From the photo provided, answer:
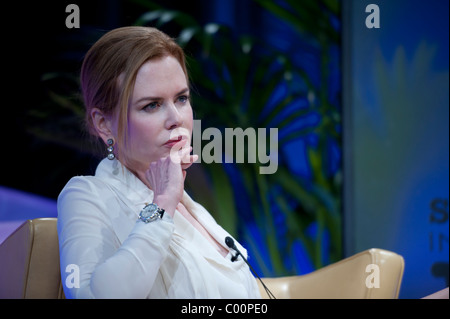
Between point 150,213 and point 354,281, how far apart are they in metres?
0.90

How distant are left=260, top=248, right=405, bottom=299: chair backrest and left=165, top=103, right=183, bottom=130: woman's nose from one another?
720 mm

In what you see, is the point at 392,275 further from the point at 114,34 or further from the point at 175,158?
the point at 114,34

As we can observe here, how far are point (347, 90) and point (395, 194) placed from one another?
684 mm

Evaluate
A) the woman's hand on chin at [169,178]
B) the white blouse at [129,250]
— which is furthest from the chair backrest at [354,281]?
the woman's hand on chin at [169,178]

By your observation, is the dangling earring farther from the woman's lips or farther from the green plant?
the green plant

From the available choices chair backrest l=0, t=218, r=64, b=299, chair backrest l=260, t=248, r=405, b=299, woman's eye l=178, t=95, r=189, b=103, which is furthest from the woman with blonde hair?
chair backrest l=260, t=248, r=405, b=299

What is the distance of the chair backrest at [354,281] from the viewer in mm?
1768

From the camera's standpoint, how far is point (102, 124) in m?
1.39

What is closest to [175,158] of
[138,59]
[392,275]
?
[138,59]

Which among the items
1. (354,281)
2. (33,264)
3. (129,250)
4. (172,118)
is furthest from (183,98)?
(354,281)

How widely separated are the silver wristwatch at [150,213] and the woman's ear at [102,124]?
26 cm

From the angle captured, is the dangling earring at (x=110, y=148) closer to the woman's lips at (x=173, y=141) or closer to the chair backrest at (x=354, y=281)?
the woman's lips at (x=173, y=141)

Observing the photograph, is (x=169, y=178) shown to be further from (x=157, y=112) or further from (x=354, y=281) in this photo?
(x=354, y=281)
